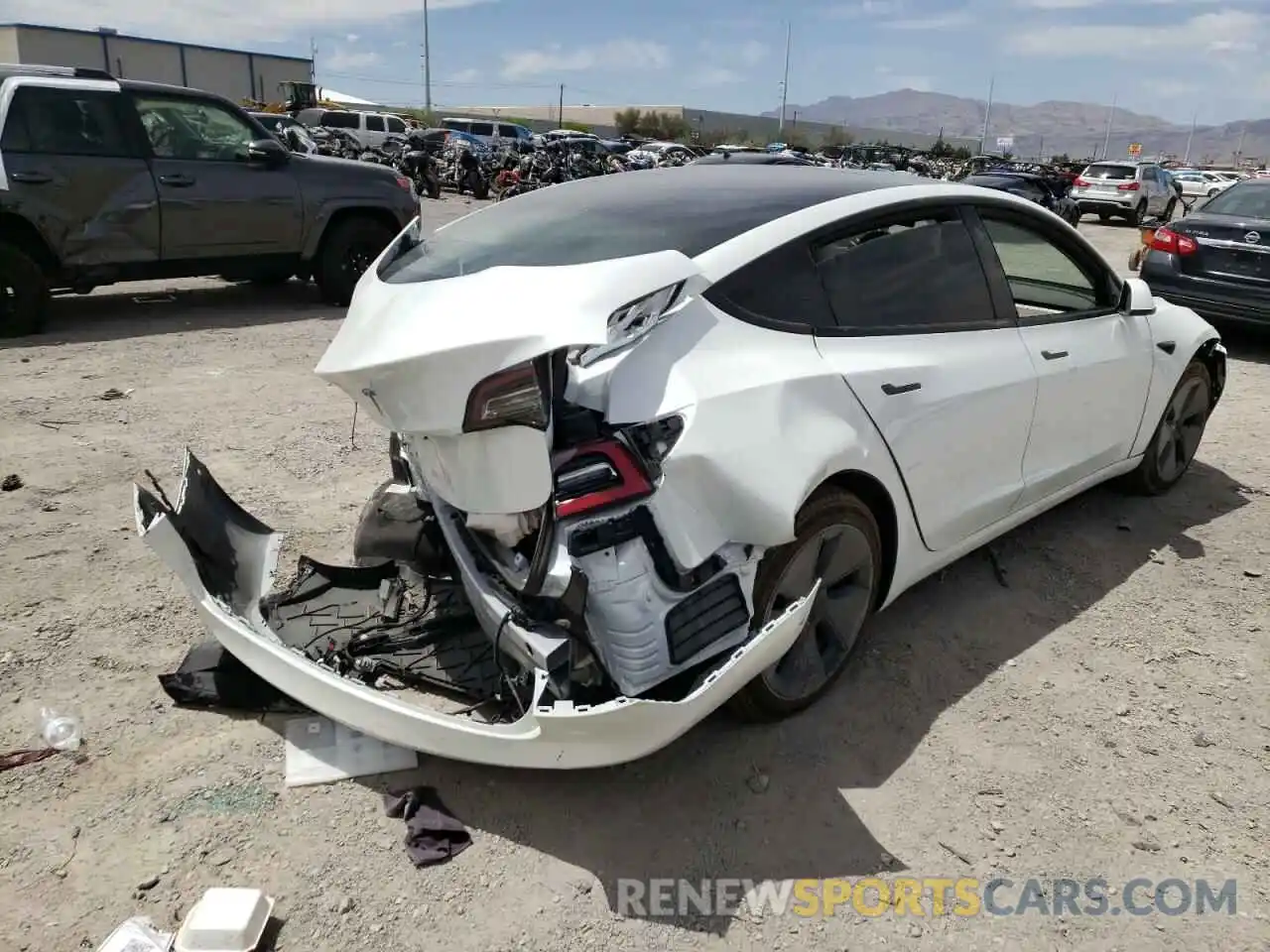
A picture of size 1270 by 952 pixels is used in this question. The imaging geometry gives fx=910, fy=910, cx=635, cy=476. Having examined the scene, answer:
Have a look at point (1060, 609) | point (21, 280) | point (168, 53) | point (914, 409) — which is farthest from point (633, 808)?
point (168, 53)

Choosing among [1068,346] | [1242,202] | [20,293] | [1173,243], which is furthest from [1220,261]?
[20,293]

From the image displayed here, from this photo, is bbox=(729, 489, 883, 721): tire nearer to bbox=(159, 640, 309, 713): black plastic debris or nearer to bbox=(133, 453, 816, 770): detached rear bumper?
bbox=(133, 453, 816, 770): detached rear bumper

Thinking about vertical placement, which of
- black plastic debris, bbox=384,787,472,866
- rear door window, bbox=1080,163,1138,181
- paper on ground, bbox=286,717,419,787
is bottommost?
black plastic debris, bbox=384,787,472,866

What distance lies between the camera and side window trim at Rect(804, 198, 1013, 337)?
9.60 feet

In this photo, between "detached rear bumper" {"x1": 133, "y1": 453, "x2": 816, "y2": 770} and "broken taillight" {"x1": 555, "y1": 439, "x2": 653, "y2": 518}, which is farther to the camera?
"broken taillight" {"x1": 555, "y1": 439, "x2": 653, "y2": 518}

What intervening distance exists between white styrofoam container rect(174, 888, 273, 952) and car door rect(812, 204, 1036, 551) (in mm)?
2139

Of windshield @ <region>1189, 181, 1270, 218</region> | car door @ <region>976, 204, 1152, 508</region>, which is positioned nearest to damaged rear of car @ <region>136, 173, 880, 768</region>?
car door @ <region>976, 204, 1152, 508</region>

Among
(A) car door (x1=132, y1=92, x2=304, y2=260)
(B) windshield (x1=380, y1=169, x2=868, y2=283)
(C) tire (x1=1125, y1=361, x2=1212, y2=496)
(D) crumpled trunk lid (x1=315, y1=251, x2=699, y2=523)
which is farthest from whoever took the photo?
(A) car door (x1=132, y1=92, x2=304, y2=260)

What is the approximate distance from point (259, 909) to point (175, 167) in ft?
24.8

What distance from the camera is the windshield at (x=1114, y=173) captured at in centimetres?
2425

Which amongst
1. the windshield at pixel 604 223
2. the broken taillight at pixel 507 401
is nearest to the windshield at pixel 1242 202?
the windshield at pixel 604 223

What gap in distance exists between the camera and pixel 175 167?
314 inches

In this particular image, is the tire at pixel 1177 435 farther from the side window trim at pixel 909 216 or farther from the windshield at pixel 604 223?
the windshield at pixel 604 223

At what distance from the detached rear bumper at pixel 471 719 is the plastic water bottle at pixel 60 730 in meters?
0.57
